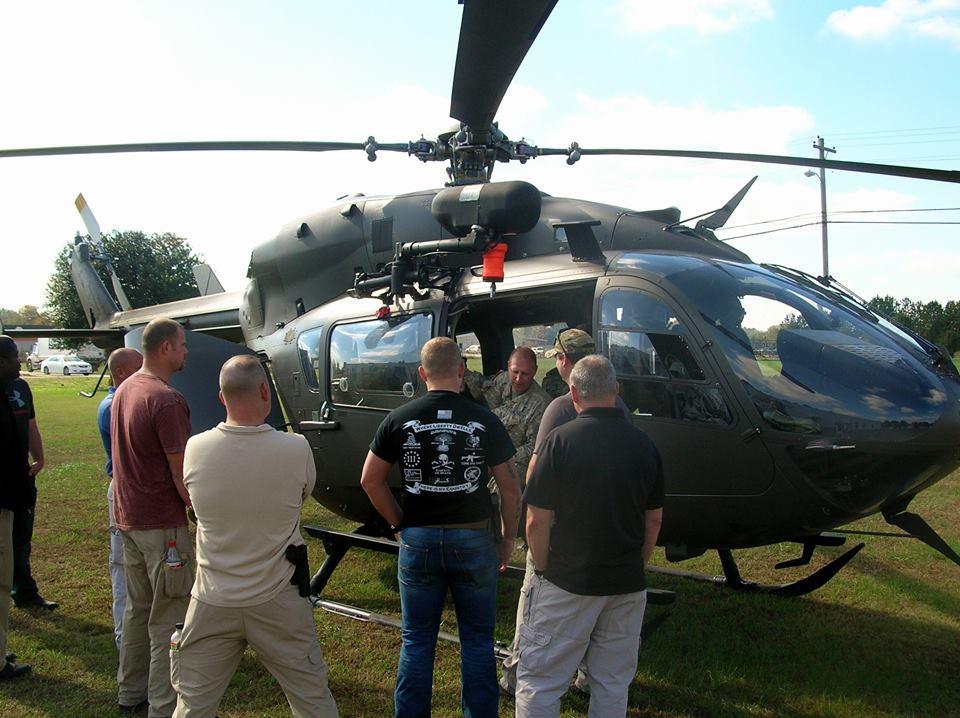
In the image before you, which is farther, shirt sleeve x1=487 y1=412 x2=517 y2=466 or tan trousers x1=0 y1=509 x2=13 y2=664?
tan trousers x1=0 y1=509 x2=13 y2=664

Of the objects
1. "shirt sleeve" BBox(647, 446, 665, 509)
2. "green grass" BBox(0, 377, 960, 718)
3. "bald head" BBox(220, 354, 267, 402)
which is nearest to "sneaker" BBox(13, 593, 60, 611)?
"green grass" BBox(0, 377, 960, 718)

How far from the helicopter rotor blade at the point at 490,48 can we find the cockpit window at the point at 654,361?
1.37m

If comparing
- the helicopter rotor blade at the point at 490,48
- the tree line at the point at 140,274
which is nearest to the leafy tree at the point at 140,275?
the tree line at the point at 140,274

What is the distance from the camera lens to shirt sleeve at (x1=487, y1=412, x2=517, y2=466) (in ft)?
10.3

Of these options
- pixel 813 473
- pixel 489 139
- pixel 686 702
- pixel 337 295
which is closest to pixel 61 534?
pixel 337 295

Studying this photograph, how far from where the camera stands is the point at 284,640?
9.14 feet

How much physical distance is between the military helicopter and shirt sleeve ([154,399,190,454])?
1854 millimetres

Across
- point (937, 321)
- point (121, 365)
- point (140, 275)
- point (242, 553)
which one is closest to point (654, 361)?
point (242, 553)

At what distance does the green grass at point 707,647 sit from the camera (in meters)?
A: 3.95

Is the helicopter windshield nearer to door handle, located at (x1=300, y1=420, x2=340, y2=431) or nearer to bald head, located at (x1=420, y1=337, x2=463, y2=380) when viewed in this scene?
bald head, located at (x1=420, y1=337, x2=463, y2=380)

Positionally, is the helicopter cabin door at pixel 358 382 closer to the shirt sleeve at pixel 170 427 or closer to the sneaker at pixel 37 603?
the shirt sleeve at pixel 170 427

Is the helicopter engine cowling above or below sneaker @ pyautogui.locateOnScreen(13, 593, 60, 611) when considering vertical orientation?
above

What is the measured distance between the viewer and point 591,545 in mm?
2830

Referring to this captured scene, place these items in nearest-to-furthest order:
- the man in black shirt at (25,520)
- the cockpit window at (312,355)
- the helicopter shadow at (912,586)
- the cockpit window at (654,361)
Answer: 1. the cockpit window at (654,361)
2. the man in black shirt at (25,520)
3. the helicopter shadow at (912,586)
4. the cockpit window at (312,355)
